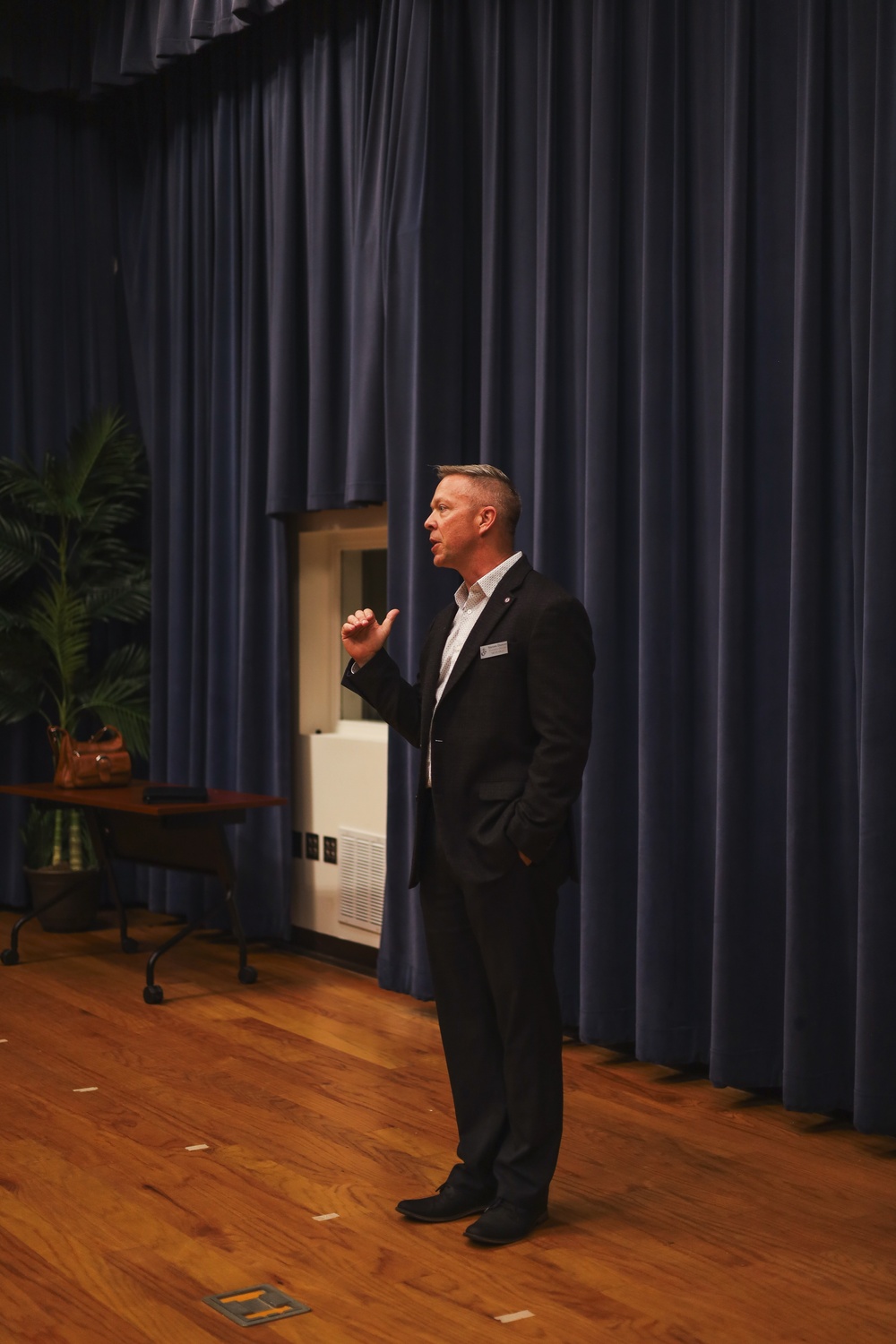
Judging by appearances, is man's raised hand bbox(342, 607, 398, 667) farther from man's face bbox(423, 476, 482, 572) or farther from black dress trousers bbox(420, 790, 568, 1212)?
black dress trousers bbox(420, 790, 568, 1212)

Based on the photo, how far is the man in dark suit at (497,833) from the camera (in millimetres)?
2789

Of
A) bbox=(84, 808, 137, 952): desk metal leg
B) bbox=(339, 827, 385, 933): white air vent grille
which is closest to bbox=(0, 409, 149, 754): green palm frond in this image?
bbox=(84, 808, 137, 952): desk metal leg

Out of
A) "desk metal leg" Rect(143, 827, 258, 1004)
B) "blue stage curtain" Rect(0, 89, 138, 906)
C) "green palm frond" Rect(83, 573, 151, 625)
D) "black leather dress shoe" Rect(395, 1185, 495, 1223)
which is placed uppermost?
"blue stage curtain" Rect(0, 89, 138, 906)

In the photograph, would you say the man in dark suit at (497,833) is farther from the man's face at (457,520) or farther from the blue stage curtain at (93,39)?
the blue stage curtain at (93,39)

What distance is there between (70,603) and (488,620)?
3567 millimetres

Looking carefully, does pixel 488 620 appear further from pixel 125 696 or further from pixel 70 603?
pixel 125 696

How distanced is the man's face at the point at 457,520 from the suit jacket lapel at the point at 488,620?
0.32 ft

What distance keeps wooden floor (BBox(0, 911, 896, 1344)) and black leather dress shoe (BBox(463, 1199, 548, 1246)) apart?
0.03 metres

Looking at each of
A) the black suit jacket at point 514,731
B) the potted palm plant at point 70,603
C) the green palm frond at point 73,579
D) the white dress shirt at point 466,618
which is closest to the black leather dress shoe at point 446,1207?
the black suit jacket at point 514,731

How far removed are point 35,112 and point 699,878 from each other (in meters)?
4.56

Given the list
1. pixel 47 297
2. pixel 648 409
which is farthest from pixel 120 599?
pixel 648 409

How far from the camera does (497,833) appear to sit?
2.78 metres

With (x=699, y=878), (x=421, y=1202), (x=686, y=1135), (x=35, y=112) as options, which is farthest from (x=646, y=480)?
(x=35, y=112)

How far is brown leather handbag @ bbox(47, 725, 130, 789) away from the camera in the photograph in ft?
17.9
